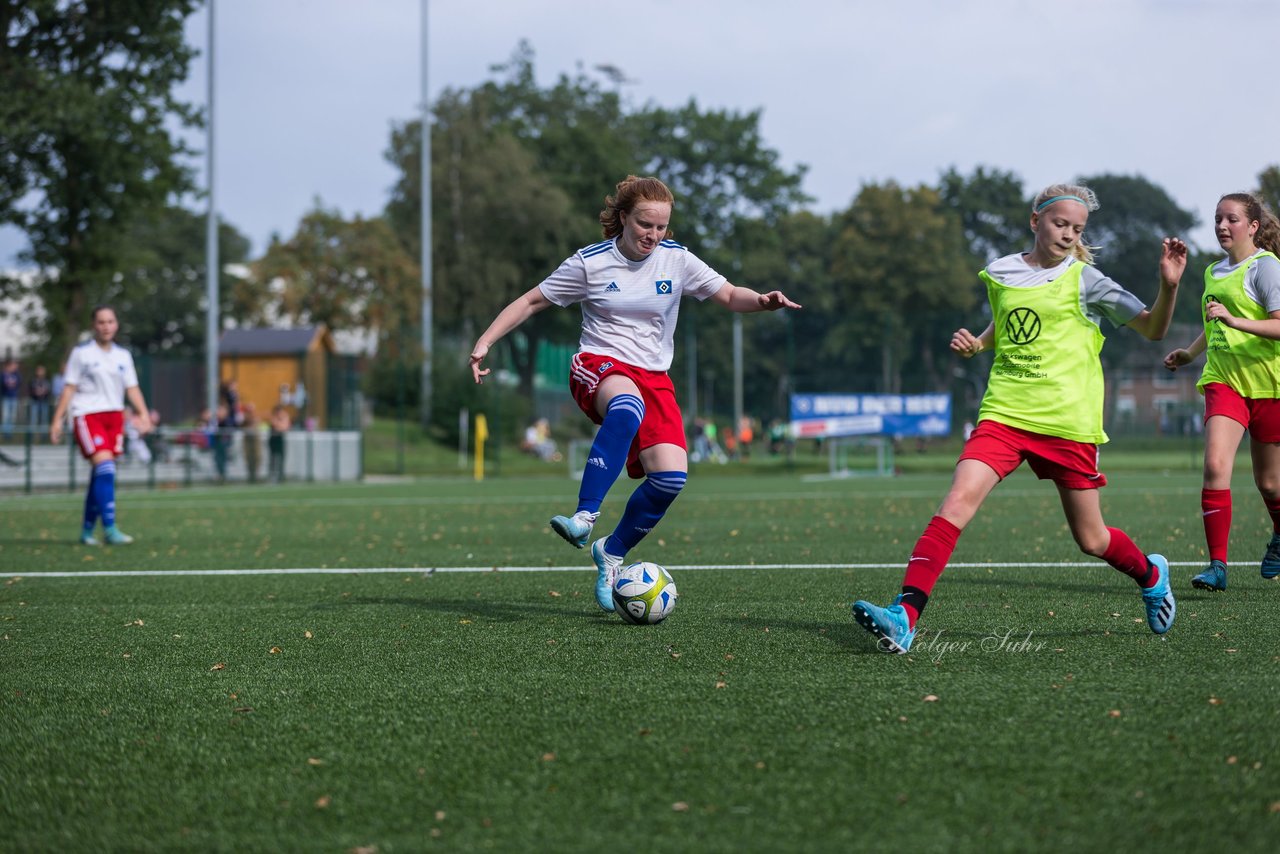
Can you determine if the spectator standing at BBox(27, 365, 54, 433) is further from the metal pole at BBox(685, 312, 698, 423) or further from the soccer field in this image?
the soccer field

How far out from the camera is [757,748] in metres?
3.46

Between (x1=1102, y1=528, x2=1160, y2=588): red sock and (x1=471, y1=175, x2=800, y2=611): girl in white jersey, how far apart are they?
5.58ft

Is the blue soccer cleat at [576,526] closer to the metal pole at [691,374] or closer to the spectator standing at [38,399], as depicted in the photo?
the spectator standing at [38,399]

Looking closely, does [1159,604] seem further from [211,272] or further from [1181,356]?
[211,272]

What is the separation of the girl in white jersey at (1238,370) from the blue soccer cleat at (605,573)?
292 centimetres

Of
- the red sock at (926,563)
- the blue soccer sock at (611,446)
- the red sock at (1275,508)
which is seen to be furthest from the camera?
the red sock at (1275,508)

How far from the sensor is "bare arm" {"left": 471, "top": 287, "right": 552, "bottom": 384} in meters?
5.90

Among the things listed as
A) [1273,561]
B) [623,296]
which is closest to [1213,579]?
[1273,561]

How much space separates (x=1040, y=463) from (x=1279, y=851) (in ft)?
8.42

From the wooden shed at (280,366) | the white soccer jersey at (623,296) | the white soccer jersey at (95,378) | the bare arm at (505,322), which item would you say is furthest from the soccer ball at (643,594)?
the wooden shed at (280,366)

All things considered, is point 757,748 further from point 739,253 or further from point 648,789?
point 739,253

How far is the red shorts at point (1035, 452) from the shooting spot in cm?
496

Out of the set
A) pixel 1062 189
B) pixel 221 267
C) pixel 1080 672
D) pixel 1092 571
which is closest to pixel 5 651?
pixel 1080 672

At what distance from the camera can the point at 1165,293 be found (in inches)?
190
